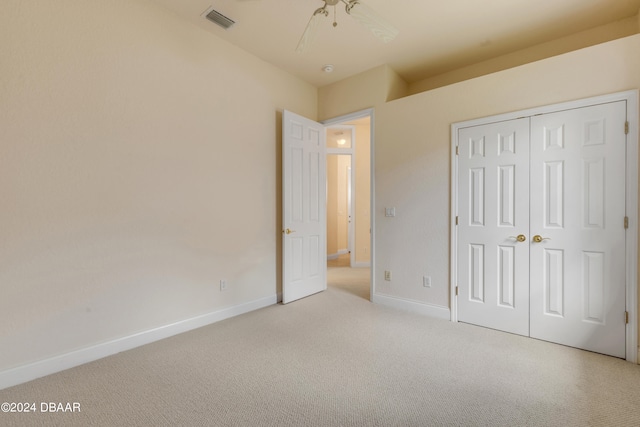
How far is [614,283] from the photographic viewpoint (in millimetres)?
2227

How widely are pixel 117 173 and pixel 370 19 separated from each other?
7.62 feet

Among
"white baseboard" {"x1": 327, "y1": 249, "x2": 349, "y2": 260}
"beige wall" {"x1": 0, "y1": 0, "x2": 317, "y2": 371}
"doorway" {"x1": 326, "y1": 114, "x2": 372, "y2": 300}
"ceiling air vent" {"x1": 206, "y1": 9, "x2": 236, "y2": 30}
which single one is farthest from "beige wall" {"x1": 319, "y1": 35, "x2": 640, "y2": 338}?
"white baseboard" {"x1": 327, "y1": 249, "x2": 349, "y2": 260}

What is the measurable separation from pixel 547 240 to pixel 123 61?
13.2 ft

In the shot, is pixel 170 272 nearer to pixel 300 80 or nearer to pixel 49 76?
pixel 49 76

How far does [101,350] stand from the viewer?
7.29ft

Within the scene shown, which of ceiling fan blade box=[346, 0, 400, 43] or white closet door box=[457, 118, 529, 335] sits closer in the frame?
ceiling fan blade box=[346, 0, 400, 43]

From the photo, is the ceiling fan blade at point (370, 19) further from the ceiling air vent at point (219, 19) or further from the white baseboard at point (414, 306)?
the white baseboard at point (414, 306)

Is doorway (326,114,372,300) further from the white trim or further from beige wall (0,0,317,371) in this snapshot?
the white trim

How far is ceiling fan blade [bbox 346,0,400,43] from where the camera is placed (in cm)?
184

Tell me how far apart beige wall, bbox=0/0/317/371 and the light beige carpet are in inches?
17.7

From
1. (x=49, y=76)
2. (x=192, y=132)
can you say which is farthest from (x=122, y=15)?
(x=192, y=132)

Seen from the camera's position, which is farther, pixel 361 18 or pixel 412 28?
pixel 412 28

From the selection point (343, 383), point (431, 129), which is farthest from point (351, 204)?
point (343, 383)

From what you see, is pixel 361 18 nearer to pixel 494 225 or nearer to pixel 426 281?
pixel 494 225
